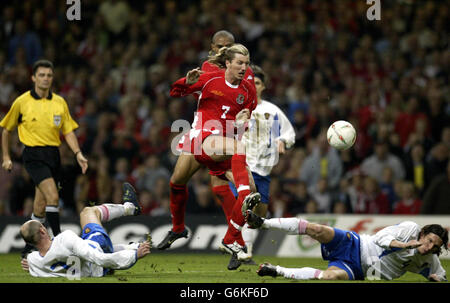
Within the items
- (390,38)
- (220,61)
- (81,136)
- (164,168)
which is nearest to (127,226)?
(164,168)

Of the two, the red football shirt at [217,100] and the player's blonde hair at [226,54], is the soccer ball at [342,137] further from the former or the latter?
the player's blonde hair at [226,54]

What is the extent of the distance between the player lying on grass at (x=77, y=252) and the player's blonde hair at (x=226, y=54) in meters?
2.27

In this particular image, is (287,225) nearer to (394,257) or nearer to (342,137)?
(394,257)

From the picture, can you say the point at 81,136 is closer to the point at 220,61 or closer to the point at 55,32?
the point at 55,32

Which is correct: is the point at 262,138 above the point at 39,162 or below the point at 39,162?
above

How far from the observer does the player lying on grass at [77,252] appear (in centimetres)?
741

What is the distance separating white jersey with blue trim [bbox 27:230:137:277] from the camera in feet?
24.3

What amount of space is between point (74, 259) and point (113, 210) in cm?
132

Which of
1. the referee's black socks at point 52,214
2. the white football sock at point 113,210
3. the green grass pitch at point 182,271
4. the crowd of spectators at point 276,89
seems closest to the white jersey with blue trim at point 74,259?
the green grass pitch at point 182,271

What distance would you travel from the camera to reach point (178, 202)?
366 inches

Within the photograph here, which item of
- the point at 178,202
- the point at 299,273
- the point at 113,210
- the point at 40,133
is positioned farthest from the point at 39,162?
the point at 299,273

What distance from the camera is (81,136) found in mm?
14805

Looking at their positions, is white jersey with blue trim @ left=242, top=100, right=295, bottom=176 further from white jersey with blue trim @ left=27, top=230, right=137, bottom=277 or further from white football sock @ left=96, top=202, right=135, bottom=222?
white jersey with blue trim @ left=27, top=230, right=137, bottom=277

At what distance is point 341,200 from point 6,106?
664 cm
